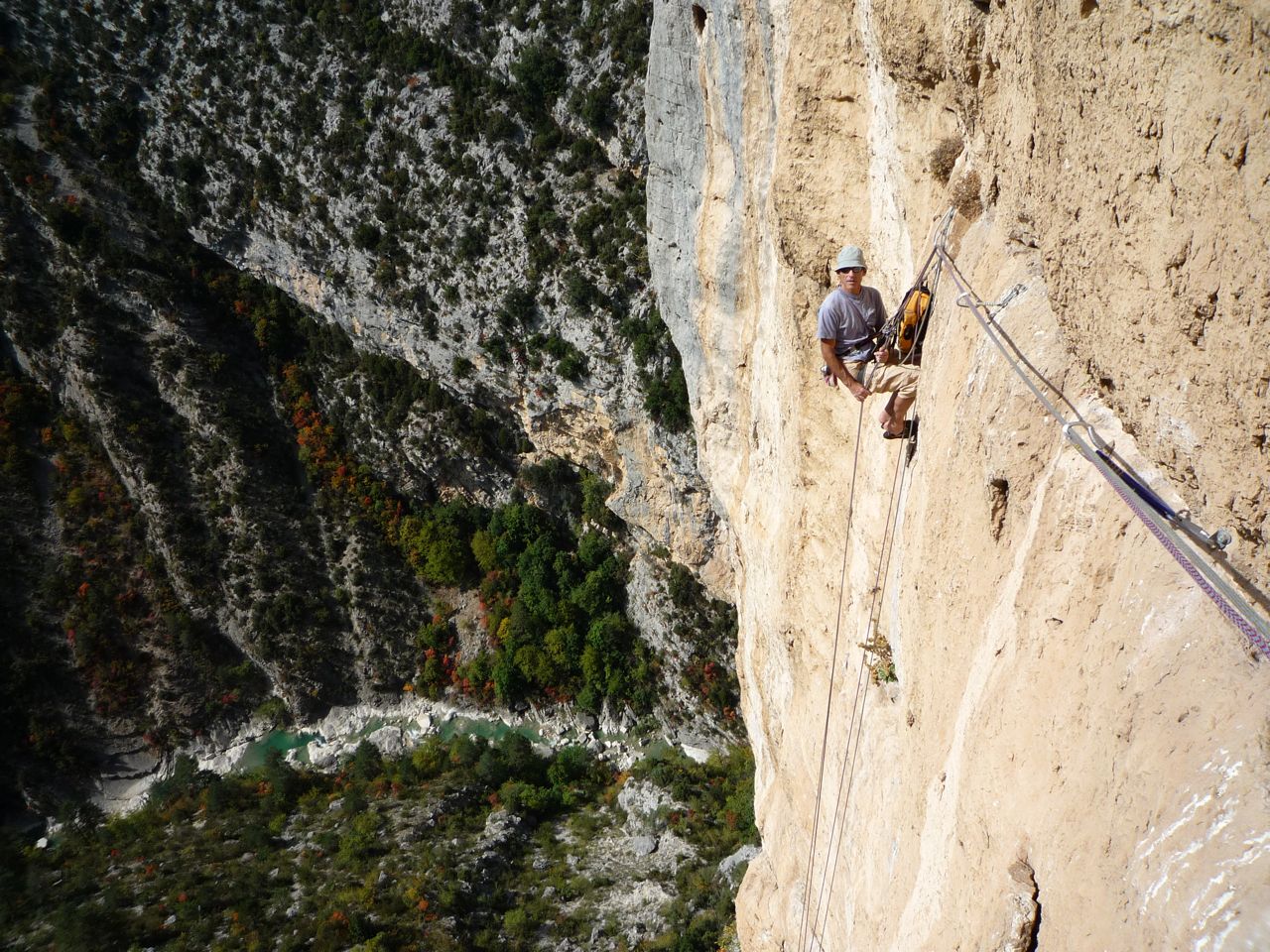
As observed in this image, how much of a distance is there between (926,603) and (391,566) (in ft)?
84.9

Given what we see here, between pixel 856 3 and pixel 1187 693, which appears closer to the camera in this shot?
pixel 1187 693

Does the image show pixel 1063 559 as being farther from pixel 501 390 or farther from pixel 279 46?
pixel 279 46

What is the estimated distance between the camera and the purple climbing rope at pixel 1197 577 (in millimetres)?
2084

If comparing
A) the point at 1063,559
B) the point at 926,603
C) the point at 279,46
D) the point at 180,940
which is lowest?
the point at 1063,559

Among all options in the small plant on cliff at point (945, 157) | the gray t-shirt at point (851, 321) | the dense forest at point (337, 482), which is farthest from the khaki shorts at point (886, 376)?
the dense forest at point (337, 482)

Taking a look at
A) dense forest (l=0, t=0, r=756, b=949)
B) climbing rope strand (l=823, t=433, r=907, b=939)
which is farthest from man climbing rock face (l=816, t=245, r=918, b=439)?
dense forest (l=0, t=0, r=756, b=949)

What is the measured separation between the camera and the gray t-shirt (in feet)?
19.3

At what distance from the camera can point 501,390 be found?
24.3 metres

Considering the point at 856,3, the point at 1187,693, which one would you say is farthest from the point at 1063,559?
the point at 856,3

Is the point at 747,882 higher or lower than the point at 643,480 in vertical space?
lower

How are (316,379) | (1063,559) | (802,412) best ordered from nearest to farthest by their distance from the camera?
(1063,559) < (802,412) < (316,379)

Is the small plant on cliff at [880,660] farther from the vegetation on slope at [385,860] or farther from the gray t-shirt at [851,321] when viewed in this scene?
the vegetation on slope at [385,860]

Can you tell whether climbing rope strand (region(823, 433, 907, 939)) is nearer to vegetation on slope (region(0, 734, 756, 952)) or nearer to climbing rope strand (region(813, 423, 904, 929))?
climbing rope strand (region(813, 423, 904, 929))

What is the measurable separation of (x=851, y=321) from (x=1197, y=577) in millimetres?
3931
